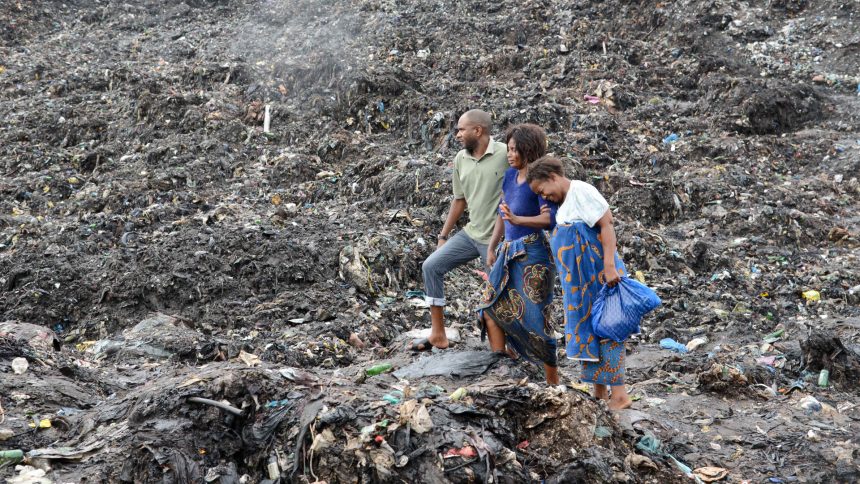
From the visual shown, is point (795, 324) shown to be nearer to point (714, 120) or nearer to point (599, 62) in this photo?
point (714, 120)

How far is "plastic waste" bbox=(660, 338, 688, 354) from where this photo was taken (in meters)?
5.07

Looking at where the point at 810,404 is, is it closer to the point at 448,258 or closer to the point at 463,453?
the point at 448,258

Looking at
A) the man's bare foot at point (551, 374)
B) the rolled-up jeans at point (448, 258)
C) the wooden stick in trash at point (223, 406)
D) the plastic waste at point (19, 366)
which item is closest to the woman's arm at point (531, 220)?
the rolled-up jeans at point (448, 258)

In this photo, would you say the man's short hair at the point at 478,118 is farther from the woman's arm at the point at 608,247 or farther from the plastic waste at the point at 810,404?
the plastic waste at the point at 810,404

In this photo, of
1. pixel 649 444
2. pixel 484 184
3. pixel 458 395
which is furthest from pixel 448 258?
pixel 649 444

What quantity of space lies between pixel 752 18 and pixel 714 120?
9.43 feet

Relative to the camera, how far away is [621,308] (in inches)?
133

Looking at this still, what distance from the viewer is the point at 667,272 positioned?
629 centimetres

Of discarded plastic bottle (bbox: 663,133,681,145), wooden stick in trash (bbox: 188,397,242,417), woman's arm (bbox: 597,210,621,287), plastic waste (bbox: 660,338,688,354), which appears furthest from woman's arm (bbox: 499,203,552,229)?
discarded plastic bottle (bbox: 663,133,681,145)

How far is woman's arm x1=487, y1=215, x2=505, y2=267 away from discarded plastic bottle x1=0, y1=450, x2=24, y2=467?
222 cm

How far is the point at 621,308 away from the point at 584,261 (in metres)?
0.27

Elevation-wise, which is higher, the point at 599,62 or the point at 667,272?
the point at 599,62

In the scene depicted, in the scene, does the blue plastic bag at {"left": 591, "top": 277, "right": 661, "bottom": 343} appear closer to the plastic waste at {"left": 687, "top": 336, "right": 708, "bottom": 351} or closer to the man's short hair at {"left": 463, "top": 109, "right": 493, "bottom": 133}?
the man's short hair at {"left": 463, "top": 109, "right": 493, "bottom": 133}

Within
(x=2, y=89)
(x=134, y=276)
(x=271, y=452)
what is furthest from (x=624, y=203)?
(x=2, y=89)
